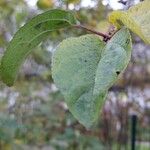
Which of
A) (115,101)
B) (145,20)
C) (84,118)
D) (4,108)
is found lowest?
(84,118)

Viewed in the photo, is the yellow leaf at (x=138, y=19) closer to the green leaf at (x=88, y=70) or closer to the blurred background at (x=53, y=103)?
the green leaf at (x=88, y=70)

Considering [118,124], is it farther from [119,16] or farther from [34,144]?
[119,16]

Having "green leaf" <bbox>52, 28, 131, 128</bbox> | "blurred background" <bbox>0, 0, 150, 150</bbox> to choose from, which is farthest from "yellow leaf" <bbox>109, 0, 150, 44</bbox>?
"blurred background" <bbox>0, 0, 150, 150</bbox>

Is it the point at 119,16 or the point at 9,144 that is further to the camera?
the point at 9,144

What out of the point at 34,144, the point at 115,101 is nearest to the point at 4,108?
the point at 34,144

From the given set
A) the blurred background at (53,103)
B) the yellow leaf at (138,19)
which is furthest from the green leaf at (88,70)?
the blurred background at (53,103)

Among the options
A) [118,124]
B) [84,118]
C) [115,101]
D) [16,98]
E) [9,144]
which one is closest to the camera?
[84,118]

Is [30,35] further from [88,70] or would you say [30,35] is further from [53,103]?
[53,103]

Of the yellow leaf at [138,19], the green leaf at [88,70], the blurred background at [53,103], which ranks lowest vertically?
the green leaf at [88,70]
